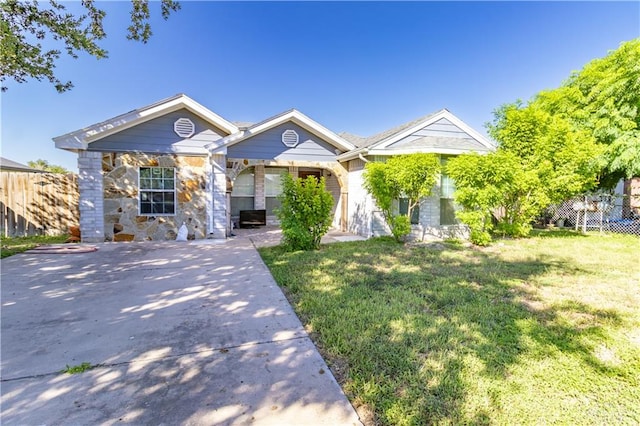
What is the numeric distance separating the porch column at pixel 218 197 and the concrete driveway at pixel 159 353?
4181 mm

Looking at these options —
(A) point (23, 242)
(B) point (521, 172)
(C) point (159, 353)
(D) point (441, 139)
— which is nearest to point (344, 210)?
(D) point (441, 139)

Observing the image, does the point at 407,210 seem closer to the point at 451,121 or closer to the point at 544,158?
the point at 451,121

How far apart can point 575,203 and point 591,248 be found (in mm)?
5209

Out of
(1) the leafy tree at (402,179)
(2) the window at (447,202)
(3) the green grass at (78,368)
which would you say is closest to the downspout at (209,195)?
(1) the leafy tree at (402,179)

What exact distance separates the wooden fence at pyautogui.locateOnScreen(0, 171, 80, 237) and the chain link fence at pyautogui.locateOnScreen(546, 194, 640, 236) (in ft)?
63.3

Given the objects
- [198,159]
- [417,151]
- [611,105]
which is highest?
[611,105]

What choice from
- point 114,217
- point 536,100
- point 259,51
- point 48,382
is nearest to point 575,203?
point 536,100

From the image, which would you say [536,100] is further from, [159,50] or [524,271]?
[159,50]

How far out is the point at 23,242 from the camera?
905 centimetres

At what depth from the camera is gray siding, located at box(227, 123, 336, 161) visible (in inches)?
408

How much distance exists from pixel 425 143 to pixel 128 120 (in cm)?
922

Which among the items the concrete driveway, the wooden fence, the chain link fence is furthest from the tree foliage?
the wooden fence

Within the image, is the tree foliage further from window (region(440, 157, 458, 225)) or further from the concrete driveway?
the concrete driveway

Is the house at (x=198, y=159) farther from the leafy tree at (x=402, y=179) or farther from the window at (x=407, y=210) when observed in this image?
the leafy tree at (x=402, y=179)
